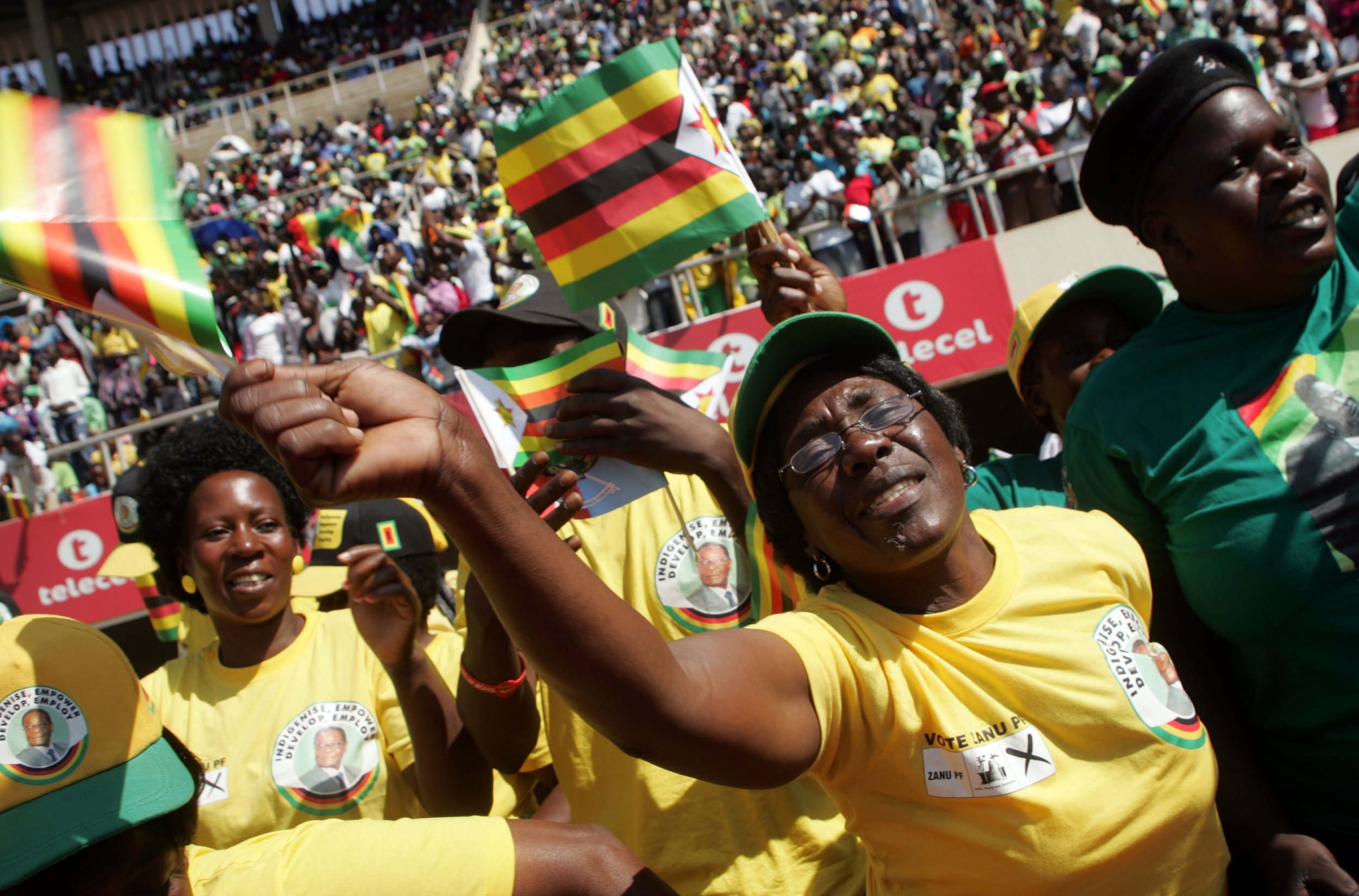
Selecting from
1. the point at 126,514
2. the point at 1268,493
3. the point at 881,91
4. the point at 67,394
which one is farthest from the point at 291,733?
the point at 881,91

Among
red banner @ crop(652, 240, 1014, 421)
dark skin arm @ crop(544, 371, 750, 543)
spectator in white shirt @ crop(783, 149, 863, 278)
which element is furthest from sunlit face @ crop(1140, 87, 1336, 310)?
spectator in white shirt @ crop(783, 149, 863, 278)

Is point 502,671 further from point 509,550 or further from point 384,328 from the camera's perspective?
point 384,328

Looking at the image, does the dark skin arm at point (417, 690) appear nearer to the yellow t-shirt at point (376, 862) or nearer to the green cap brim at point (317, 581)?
the yellow t-shirt at point (376, 862)

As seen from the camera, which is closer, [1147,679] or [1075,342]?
[1147,679]

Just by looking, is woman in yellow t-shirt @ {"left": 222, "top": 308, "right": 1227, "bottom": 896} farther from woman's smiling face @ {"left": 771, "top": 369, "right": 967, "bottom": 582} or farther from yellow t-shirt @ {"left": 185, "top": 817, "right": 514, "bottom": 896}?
yellow t-shirt @ {"left": 185, "top": 817, "right": 514, "bottom": 896}

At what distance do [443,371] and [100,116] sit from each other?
8.47m

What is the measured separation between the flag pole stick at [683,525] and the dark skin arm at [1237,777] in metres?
1.03

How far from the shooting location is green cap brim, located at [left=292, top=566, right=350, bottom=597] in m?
3.24

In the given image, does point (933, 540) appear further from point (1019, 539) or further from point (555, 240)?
point (555, 240)

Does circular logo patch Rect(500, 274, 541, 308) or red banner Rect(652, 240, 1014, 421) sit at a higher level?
circular logo patch Rect(500, 274, 541, 308)

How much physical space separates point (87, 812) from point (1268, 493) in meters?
2.16

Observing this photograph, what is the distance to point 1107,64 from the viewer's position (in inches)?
430

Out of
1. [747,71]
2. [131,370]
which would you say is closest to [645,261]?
[131,370]

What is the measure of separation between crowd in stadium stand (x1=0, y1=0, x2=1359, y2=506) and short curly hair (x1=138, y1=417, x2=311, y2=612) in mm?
1899
